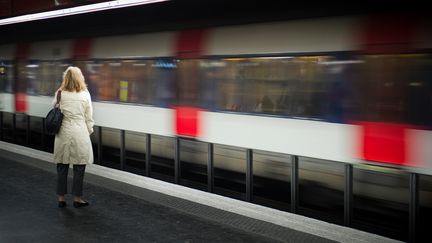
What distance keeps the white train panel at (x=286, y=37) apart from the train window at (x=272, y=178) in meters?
1.48

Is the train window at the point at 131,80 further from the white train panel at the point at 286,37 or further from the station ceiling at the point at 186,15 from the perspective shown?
the white train panel at the point at 286,37

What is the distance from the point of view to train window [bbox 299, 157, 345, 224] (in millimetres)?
6211

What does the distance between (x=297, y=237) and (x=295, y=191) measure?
6.98 ft

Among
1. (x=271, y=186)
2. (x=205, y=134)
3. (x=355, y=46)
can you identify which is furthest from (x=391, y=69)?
(x=205, y=134)

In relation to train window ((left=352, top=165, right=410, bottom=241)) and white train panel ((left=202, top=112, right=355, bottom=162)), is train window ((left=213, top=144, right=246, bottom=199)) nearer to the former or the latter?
white train panel ((left=202, top=112, right=355, bottom=162))

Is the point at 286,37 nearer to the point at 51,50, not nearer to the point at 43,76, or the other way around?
the point at 51,50

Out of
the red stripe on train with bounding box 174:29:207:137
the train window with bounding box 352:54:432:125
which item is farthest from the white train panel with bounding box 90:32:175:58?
the train window with bounding box 352:54:432:125

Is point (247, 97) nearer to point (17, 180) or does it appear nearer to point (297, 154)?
point (297, 154)

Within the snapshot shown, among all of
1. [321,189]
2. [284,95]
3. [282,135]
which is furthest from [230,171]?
[321,189]

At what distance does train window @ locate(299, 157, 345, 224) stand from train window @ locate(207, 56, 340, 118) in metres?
0.71

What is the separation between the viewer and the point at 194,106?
8.55 meters

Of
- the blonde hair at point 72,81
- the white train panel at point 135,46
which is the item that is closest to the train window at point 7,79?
the white train panel at point 135,46

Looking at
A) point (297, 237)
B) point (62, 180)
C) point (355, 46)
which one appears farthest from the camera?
point (355, 46)

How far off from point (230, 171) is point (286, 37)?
87.4 inches
